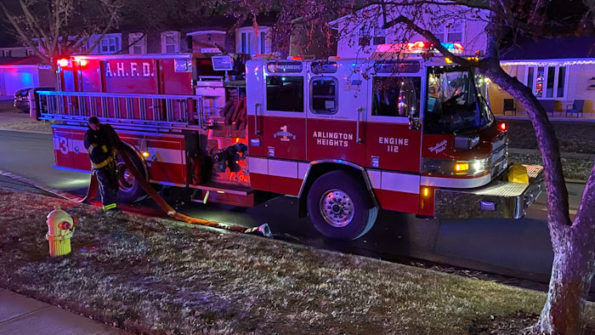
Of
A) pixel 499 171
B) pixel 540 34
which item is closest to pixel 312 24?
pixel 540 34

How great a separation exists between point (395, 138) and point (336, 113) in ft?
2.96

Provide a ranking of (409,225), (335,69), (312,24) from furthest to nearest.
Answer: (409,225)
(335,69)
(312,24)

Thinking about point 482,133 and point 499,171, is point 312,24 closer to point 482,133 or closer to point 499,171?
point 482,133

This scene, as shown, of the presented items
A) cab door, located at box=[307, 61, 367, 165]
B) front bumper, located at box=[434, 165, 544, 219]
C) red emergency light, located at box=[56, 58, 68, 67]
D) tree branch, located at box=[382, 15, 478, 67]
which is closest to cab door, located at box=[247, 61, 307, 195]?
cab door, located at box=[307, 61, 367, 165]

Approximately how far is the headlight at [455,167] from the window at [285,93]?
6.47 ft

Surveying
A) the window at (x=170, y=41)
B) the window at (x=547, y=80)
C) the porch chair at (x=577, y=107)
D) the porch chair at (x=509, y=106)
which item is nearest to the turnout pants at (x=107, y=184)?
the porch chair at (x=509, y=106)

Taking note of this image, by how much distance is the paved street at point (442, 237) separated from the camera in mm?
6414

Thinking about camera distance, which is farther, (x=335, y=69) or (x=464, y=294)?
(x=335, y=69)

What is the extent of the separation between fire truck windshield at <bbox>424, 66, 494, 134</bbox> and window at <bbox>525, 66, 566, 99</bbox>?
18.0 meters

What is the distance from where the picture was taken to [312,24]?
5.47 m

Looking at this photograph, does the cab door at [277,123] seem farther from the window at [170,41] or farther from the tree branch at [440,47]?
the window at [170,41]

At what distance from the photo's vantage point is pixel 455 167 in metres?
6.30

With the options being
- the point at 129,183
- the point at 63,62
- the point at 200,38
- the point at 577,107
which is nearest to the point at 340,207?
the point at 129,183

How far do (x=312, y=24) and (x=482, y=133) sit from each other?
2602 millimetres
